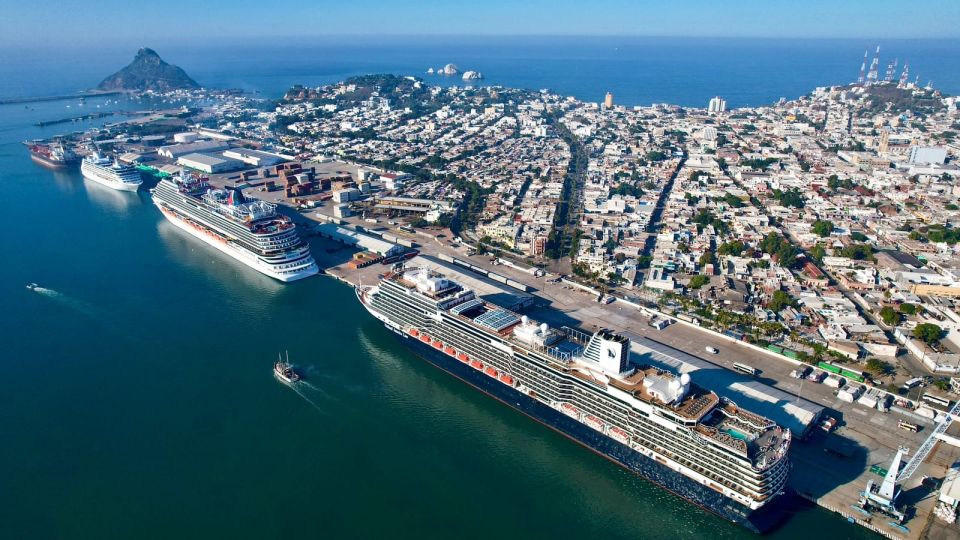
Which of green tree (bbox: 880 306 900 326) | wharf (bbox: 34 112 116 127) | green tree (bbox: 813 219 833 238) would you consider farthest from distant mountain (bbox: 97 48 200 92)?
green tree (bbox: 880 306 900 326)

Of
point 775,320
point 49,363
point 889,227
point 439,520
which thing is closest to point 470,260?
point 775,320

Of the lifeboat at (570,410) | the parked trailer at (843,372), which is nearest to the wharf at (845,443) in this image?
the parked trailer at (843,372)

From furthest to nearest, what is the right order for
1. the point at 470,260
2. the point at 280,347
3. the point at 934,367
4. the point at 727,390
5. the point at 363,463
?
1. the point at 470,260
2. the point at 280,347
3. the point at 934,367
4. the point at 727,390
5. the point at 363,463

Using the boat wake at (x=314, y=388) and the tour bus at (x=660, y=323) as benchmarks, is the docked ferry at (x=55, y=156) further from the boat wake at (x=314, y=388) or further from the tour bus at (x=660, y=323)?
the tour bus at (x=660, y=323)

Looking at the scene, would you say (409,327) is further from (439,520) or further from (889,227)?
(889,227)

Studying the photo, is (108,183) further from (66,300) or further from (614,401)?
(614,401)
